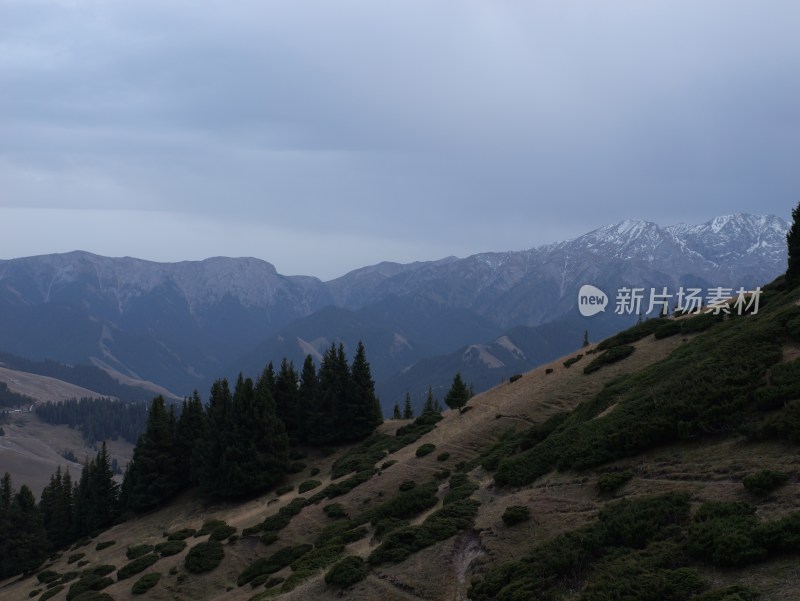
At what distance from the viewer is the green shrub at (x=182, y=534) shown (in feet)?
177

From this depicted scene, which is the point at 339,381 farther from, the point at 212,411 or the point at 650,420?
the point at 650,420

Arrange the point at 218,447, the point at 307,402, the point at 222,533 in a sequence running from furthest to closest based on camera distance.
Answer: the point at 307,402 < the point at 218,447 < the point at 222,533

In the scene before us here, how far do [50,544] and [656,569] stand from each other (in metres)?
77.1

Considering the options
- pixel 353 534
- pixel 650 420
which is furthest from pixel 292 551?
pixel 650 420

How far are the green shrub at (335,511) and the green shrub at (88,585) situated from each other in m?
16.0

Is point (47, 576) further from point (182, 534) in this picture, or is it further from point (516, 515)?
point (516, 515)

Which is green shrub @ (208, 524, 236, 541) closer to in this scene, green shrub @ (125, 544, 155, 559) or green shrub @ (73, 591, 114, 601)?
green shrub @ (125, 544, 155, 559)

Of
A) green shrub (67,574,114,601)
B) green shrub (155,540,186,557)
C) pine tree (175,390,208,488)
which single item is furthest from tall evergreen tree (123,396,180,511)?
green shrub (67,574,114,601)

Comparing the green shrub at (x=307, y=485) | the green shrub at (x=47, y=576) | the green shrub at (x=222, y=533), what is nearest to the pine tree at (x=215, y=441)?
the green shrub at (x=307, y=485)

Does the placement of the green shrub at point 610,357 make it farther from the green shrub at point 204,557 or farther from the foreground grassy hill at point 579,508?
the green shrub at point 204,557

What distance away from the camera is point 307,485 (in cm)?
5794

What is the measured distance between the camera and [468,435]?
2015 inches

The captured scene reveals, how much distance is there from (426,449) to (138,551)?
79.3 feet
